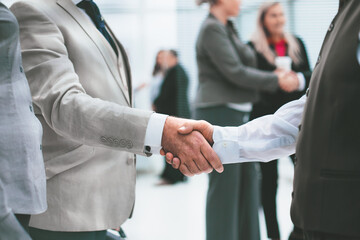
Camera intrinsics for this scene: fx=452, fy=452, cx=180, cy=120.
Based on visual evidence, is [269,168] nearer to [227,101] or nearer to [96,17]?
[227,101]

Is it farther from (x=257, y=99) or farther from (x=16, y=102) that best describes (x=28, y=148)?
(x=257, y=99)

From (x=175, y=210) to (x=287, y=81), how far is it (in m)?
2.27

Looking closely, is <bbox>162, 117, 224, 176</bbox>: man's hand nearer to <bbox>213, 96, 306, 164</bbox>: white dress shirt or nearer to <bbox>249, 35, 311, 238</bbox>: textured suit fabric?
<bbox>213, 96, 306, 164</bbox>: white dress shirt

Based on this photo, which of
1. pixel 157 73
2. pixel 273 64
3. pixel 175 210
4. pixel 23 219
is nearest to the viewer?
pixel 23 219

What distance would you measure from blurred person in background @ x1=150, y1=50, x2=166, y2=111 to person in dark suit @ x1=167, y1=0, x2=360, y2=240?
5627mm

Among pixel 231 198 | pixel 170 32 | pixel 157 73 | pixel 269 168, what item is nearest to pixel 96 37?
pixel 231 198

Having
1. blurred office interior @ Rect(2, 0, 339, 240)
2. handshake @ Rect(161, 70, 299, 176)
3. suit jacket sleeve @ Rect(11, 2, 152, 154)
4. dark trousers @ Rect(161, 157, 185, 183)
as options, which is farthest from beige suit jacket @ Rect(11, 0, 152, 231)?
dark trousers @ Rect(161, 157, 185, 183)

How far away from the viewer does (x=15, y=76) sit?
1042mm

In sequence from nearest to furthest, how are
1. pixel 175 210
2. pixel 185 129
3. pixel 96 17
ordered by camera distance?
pixel 185 129, pixel 96 17, pixel 175 210

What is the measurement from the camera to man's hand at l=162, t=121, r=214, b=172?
150 cm

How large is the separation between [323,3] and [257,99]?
4597 mm

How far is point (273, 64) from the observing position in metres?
3.20

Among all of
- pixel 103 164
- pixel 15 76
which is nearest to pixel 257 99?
pixel 103 164

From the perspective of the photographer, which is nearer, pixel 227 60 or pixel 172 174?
pixel 227 60
